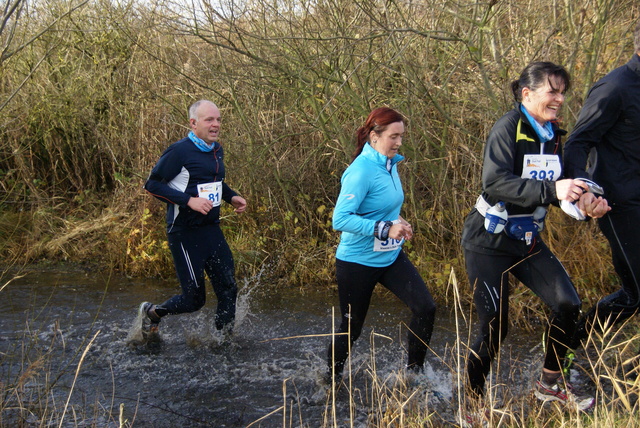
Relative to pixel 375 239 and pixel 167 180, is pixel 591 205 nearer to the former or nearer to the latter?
pixel 375 239

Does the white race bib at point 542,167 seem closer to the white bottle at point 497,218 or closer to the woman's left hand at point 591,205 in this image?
the white bottle at point 497,218

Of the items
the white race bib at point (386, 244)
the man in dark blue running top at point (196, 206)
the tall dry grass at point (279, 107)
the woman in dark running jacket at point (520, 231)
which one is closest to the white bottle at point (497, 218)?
the woman in dark running jacket at point (520, 231)

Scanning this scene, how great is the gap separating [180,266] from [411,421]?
2.46 metres

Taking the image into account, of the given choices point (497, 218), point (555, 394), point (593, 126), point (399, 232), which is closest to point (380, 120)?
point (399, 232)

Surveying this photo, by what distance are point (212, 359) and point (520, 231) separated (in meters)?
2.74

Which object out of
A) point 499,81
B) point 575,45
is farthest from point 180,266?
point 575,45

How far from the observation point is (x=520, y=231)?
145 inches

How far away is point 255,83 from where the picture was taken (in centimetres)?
754

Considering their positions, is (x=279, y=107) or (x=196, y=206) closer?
(x=196, y=206)

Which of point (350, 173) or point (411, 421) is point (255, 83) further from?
point (411, 421)

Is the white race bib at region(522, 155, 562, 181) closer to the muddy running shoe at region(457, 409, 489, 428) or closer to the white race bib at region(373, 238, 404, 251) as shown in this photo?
the white race bib at region(373, 238, 404, 251)

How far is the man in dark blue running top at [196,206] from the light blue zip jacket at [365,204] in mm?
1424

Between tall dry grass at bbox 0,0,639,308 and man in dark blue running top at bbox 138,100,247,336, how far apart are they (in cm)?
104

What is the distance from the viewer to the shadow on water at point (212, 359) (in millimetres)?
4234
